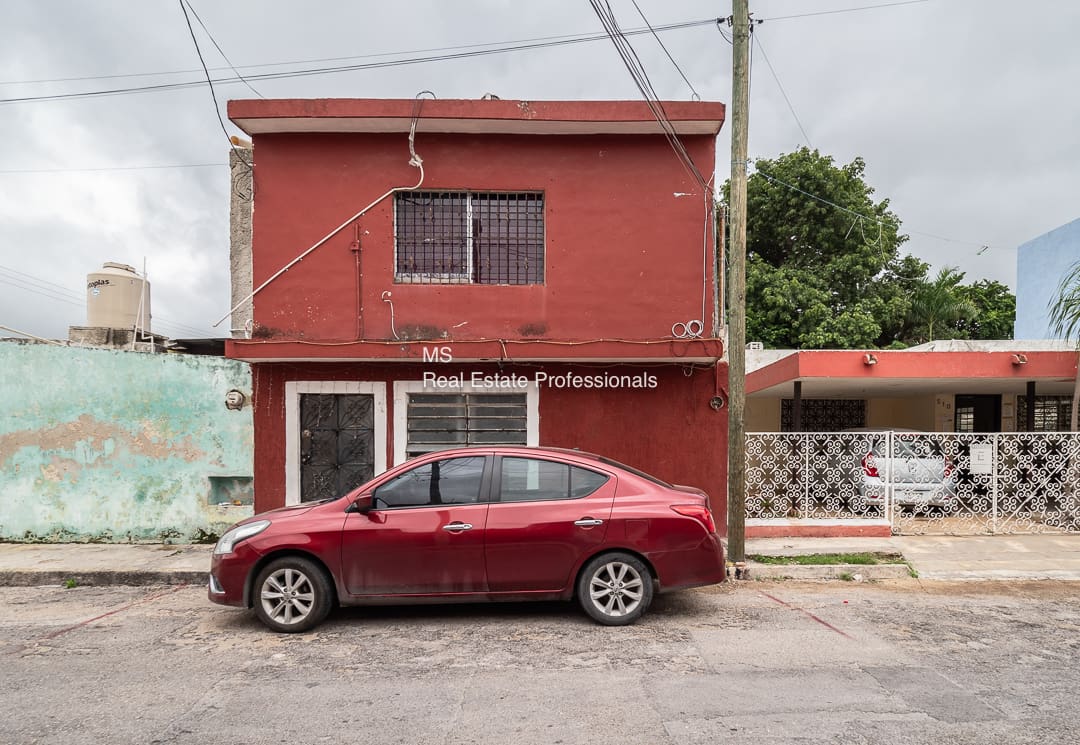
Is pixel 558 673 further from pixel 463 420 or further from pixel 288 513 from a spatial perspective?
pixel 463 420

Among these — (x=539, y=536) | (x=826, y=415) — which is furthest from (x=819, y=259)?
(x=539, y=536)

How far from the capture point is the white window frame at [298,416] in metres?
8.41

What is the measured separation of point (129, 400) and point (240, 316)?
1.88 metres

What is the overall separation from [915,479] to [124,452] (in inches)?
432

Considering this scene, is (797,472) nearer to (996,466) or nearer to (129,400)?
(996,466)

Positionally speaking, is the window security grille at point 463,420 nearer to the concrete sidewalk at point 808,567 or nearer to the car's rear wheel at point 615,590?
the concrete sidewalk at point 808,567

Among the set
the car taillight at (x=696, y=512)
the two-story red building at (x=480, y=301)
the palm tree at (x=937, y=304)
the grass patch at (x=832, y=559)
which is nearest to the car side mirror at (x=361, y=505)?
the car taillight at (x=696, y=512)

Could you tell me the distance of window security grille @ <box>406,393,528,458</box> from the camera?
851 centimetres

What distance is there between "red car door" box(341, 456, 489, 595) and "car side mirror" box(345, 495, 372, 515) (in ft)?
0.11

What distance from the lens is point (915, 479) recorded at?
929 centimetres

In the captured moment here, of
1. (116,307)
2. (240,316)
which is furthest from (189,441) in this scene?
(116,307)

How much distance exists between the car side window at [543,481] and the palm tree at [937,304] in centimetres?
1961

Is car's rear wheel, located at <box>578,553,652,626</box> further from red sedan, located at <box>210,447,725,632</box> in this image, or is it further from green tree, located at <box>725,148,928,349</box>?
green tree, located at <box>725,148,928,349</box>

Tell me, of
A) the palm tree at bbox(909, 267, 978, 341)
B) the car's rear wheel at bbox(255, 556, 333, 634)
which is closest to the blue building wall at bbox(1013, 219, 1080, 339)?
the palm tree at bbox(909, 267, 978, 341)
